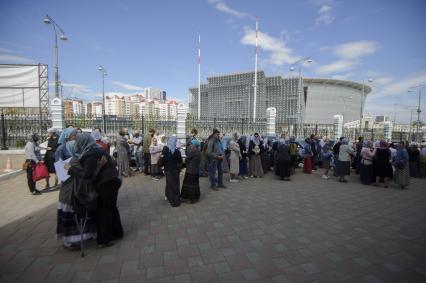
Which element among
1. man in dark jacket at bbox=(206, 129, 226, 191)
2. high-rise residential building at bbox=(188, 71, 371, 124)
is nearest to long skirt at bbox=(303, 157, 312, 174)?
man in dark jacket at bbox=(206, 129, 226, 191)

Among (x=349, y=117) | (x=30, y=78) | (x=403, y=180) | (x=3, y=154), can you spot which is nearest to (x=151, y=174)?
(x=403, y=180)

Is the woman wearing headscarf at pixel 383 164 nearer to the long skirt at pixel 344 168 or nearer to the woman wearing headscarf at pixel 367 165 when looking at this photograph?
the woman wearing headscarf at pixel 367 165

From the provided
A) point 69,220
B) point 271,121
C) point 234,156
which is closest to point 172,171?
point 69,220

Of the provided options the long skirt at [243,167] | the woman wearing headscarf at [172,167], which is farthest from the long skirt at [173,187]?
the long skirt at [243,167]

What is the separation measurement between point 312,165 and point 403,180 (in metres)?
3.57

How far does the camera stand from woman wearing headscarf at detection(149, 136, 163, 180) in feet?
26.0

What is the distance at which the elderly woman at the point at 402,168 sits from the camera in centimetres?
734

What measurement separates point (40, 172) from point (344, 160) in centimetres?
979

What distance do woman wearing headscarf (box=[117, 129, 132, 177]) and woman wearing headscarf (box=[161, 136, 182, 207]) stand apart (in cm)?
328

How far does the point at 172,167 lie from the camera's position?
5.37 metres

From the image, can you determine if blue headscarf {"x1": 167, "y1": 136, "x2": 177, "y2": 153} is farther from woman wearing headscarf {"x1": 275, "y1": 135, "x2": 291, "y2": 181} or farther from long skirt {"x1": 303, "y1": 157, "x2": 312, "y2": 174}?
long skirt {"x1": 303, "y1": 157, "x2": 312, "y2": 174}

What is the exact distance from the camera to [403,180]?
7.39 meters

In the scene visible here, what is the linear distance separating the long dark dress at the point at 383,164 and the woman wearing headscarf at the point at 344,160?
0.77m

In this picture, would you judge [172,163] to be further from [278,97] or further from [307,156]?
[278,97]
